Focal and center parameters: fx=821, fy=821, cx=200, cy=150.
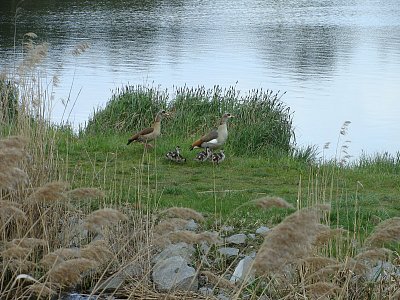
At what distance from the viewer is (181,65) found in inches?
1235

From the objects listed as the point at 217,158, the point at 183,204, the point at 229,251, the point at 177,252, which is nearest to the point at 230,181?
the point at 217,158

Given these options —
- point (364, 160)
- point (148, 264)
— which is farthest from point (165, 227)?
point (364, 160)

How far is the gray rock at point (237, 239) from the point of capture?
784cm

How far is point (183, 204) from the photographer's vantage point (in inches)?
374

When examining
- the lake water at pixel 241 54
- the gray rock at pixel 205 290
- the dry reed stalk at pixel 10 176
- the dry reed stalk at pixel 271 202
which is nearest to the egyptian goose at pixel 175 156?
the lake water at pixel 241 54

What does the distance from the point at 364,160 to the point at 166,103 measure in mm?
4576

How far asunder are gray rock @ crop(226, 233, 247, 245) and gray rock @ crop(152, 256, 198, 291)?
100 centimetres

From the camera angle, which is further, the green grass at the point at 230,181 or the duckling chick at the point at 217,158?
the duckling chick at the point at 217,158

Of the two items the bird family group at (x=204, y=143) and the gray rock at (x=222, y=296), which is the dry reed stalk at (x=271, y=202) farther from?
the bird family group at (x=204, y=143)

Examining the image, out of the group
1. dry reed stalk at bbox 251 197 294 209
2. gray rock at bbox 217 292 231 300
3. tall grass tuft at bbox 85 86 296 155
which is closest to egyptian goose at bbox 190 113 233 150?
tall grass tuft at bbox 85 86 296 155

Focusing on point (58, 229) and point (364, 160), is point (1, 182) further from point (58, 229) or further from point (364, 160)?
point (364, 160)

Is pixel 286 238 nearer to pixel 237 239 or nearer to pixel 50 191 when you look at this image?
pixel 50 191

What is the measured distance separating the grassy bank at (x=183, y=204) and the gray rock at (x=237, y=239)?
8cm

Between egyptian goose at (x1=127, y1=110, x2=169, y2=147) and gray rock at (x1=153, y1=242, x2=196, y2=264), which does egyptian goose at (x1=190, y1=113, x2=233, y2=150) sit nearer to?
egyptian goose at (x1=127, y1=110, x2=169, y2=147)
